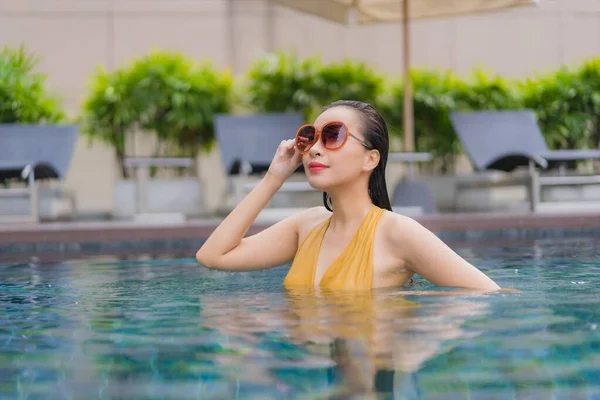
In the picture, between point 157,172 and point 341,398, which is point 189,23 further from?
point 341,398

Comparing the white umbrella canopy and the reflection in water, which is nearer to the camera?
the reflection in water

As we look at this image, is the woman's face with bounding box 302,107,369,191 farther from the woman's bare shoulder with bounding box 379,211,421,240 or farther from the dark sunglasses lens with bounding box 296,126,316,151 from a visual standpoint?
the woman's bare shoulder with bounding box 379,211,421,240

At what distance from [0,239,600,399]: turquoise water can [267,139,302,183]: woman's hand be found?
459 millimetres

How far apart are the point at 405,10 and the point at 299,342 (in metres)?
7.99

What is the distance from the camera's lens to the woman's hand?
3633 mm

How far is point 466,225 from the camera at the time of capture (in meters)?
7.87

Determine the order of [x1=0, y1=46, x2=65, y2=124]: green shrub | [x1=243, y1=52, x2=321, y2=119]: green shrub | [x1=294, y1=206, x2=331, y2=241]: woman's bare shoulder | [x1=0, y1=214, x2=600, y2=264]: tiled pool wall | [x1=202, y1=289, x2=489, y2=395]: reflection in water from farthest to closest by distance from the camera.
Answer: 1. [x1=243, y1=52, x2=321, y2=119]: green shrub
2. [x1=0, y1=46, x2=65, y2=124]: green shrub
3. [x1=0, y1=214, x2=600, y2=264]: tiled pool wall
4. [x1=294, y1=206, x2=331, y2=241]: woman's bare shoulder
5. [x1=202, y1=289, x2=489, y2=395]: reflection in water

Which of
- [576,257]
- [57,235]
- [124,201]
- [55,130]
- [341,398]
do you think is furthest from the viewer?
[124,201]

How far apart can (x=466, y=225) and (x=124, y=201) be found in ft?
13.0

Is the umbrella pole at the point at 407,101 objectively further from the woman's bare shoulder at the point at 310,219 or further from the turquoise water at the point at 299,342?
the woman's bare shoulder at the point at 310,219

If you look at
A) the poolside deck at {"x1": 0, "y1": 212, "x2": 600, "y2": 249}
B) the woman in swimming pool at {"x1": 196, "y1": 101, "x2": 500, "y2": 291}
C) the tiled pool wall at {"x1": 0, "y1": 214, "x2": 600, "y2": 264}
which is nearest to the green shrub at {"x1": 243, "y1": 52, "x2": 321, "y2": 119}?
the poolside deck at {"x1": 0, "y1": 212, "x2": 600, "y2": 249}

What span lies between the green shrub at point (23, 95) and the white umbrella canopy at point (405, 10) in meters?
3.07

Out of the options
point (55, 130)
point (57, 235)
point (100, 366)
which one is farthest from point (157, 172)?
point (100, 366)

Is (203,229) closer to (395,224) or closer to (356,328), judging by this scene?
(395,224)
